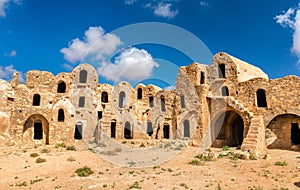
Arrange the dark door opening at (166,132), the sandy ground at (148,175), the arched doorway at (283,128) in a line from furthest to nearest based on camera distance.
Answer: the dark door opening at (166,132) < the arched doorway at (283,128) < the sandy ground at (148,175)

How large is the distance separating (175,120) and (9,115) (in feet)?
61.6

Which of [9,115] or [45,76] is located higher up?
[45,76]

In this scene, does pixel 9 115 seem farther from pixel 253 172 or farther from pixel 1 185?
pixel 253 172

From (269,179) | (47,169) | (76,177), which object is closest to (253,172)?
(269,179)

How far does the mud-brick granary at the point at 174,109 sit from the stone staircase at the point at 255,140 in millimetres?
118

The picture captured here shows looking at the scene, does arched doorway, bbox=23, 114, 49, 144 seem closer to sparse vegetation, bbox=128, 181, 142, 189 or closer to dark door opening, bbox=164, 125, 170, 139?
dark door opening, bbox=164, 125, 170, 139

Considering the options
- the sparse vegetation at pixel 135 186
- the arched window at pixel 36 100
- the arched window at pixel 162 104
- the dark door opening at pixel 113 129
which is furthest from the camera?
the arched window at pixel 162 104

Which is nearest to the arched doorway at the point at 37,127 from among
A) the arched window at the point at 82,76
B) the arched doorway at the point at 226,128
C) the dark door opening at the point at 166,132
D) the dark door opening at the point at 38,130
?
the dark door opening at the point at 38,130

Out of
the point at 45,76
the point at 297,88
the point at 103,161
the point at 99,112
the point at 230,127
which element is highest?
the point at 45,76

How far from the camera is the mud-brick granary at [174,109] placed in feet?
69.7

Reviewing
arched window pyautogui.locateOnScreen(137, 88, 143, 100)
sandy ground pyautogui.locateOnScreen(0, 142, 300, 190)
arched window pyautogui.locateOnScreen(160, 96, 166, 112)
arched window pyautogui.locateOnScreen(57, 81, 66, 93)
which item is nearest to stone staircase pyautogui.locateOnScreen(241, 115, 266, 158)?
sandy ground pyautogui.locateOnScreen(0, 142, 300, 190)

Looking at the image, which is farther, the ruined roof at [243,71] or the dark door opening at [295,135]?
the ruined roof at [243,71]

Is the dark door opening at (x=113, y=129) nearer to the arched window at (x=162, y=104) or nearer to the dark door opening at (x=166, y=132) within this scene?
the dark door opening at (x=166, y=132)

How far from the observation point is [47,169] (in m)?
13.1
